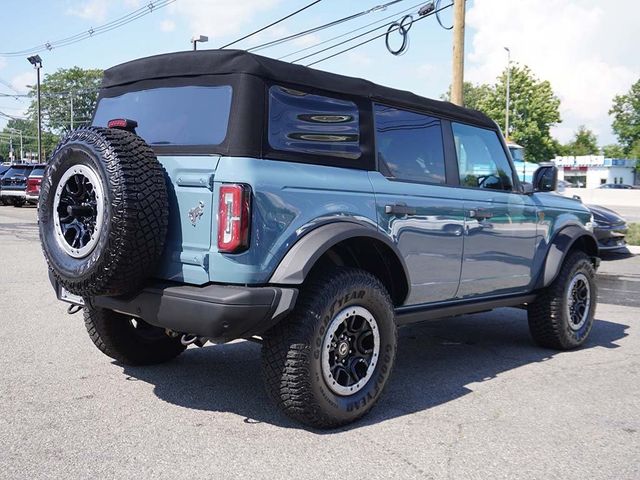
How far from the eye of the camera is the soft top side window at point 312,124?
146 inches

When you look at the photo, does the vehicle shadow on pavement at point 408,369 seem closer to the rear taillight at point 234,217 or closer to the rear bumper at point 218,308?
the rear bumper at point 218,308

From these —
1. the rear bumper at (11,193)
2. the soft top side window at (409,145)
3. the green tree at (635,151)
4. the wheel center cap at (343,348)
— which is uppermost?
the green tree at (635,151)

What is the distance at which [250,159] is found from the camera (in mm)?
3500

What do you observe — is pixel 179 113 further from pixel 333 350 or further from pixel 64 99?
pixel 64 99

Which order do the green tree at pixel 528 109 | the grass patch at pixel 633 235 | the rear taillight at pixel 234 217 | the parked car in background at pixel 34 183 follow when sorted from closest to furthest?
the rear taillight at pixel 234 217 < the grass patch at pixel 633 235 < the parked car in background at pixel 34 183 < the green tree at pixel 528 109

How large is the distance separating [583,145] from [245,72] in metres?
107

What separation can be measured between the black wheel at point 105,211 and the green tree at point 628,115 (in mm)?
91133

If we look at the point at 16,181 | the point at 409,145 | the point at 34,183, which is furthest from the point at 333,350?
the point at 16,181

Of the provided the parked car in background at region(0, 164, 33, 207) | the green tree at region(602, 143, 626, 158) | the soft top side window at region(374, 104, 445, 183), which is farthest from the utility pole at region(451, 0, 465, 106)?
the green tree at region(602, 143, 626, 158)

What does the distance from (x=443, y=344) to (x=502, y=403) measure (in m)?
1.73

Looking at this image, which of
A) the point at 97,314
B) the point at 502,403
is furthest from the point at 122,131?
the point at 502,403

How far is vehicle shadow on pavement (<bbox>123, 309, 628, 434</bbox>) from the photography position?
418 cm

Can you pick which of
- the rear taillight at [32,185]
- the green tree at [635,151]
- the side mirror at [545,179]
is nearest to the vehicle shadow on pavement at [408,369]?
the side mirror at [545,179]

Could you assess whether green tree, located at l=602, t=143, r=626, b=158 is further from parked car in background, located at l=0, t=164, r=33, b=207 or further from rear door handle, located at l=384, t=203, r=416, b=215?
rear door handle, located at l=384, t=203, r=416, b=215
